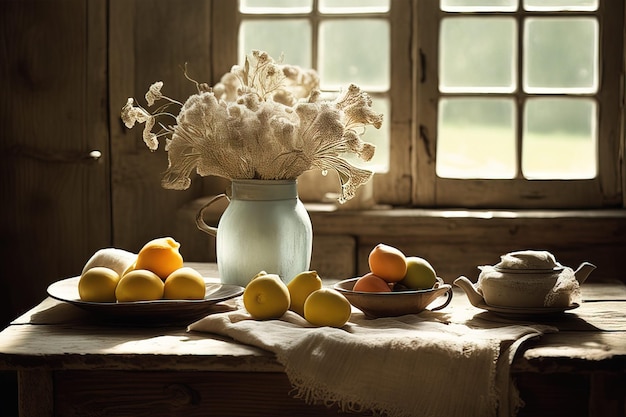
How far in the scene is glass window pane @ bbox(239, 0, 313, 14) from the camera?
279 cm

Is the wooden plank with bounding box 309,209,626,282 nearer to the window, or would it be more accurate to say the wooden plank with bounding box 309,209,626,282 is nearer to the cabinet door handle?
the window

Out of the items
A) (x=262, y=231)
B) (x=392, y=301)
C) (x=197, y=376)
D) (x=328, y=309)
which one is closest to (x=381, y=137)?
(x=262, y=231)

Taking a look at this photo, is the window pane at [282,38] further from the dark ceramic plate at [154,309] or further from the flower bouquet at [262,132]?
the dark ceramic plate at [154,309]

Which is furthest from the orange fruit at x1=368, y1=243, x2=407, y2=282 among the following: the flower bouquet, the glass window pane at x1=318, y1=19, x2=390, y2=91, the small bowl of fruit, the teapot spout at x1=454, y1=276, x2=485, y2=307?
the glass window pane at x1=318, y1=19, x2=390, y2=91

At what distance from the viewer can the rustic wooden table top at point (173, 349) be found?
1472mm

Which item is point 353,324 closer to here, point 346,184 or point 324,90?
point 346,184

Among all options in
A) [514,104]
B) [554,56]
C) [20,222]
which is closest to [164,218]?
[20,222]

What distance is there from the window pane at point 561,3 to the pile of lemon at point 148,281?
5.06 feet

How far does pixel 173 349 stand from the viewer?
151cm

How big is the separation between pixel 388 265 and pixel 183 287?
419 millimetres

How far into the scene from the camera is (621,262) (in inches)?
104

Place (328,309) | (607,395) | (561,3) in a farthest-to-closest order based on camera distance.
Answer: (561,3) → (328,309) → (607,395)

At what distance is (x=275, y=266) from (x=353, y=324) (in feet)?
0.86

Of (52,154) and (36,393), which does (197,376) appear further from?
(52,154)
